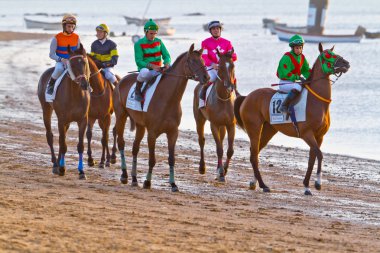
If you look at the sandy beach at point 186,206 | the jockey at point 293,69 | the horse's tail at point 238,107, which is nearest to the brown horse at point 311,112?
the horse's tail at point 238,107

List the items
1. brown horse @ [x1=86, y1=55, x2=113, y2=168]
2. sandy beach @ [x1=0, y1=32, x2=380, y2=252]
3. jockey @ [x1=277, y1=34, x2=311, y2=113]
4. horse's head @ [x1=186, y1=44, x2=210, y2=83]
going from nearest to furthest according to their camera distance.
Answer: sandy beach @ [x1=0, y1=32, x2=380, y2=252]
horse's head @ [x1=186, y1=44, x2=210, y2=83]
jockey @ [x1=277, y1=34, x2=311, y2=113]
brown horse @ [x1=86, y1=55, x2=113, y2=168]

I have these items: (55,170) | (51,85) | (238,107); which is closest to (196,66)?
(238,107)

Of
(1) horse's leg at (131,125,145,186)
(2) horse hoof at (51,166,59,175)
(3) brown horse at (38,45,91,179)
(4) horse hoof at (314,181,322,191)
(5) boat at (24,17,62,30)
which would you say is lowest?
(5) boat at (24,17,62,30)

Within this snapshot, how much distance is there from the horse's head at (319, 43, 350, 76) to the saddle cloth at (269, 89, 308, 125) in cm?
52

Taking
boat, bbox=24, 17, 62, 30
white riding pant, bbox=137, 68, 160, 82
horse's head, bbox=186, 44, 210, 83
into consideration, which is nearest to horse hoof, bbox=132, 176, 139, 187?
white riding pant, bbox=137, 68, 160, 82

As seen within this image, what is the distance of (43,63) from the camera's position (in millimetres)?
51500

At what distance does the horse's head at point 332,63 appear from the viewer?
1545cm

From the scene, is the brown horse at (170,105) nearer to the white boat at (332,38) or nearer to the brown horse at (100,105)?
the brown horse at (100,105)

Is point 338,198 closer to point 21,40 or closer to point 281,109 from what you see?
point 281,109

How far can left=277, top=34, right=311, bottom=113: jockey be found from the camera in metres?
15.8

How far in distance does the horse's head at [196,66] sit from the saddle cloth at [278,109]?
167 centimetres

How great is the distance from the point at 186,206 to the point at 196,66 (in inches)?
95.9

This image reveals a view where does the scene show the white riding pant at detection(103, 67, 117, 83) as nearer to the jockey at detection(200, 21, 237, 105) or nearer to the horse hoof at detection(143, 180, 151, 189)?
the jockey at detection(200, 21, 237, 105)

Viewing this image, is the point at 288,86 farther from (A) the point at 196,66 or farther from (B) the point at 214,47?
(B) the point at 214,47
